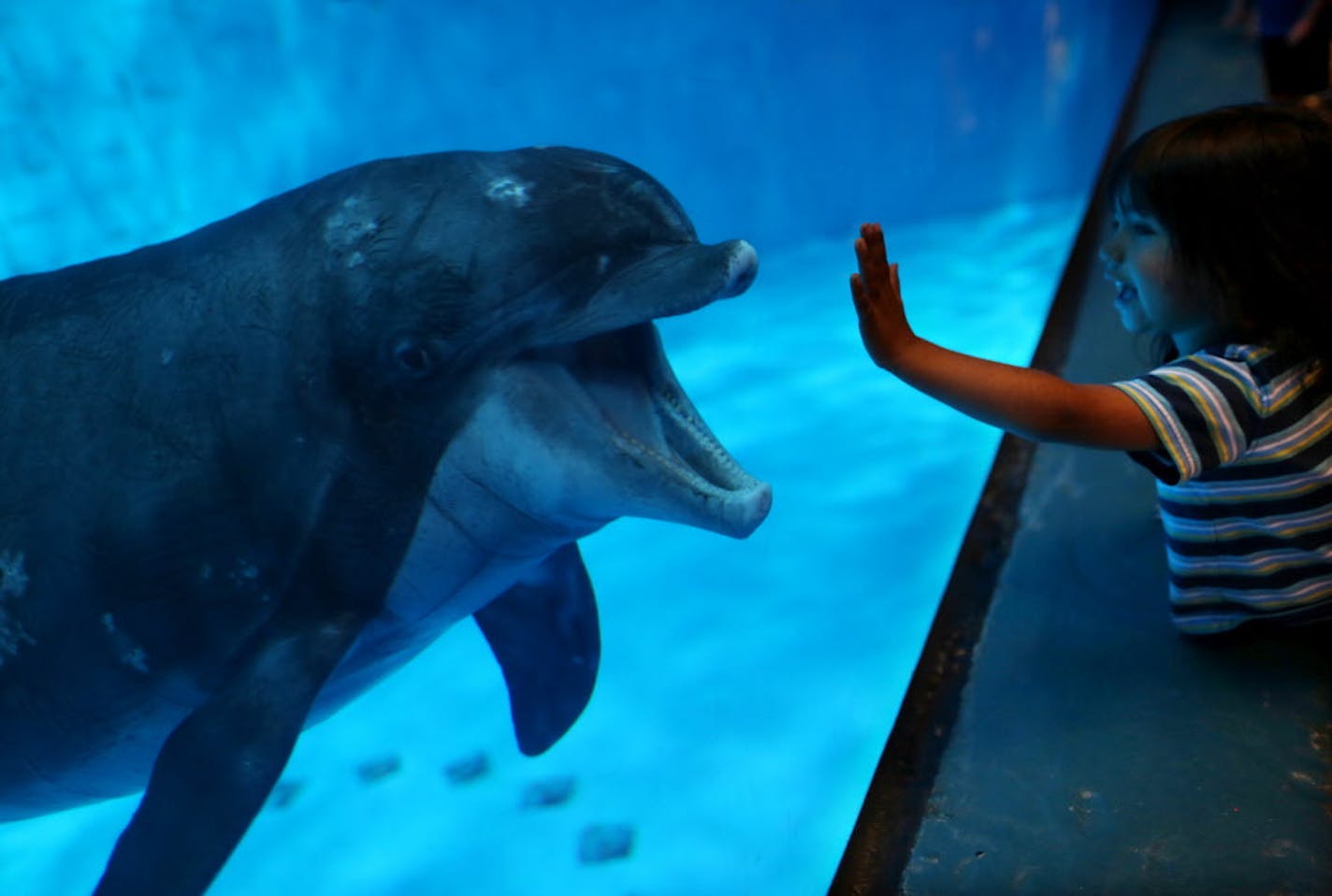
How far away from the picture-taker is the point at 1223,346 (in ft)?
7.72

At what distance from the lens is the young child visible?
2062 millimetres

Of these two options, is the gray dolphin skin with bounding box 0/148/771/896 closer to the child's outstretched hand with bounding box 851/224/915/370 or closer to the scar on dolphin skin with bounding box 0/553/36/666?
the scar on dolphin skin with bounding box 0/553/36/666

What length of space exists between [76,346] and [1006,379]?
2.36 metres

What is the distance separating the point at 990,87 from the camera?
266 inches

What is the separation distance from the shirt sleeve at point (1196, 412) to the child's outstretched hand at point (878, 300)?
56 centimetres

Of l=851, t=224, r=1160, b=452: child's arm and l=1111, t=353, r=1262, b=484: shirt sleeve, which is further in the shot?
l=1111, t=353, r=1262, b=484: shirt sleeve

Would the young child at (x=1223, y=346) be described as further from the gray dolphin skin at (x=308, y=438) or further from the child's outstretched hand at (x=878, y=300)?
the gray dolphin skin at (x=308, y=438)

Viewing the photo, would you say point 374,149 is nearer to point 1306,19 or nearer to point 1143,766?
point 1143,766

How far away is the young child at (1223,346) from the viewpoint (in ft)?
6.77

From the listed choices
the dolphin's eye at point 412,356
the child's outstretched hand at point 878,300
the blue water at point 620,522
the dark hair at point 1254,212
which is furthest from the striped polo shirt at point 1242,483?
the dolphin's eye at point 412,356

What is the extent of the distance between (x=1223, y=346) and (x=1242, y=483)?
367 millimetres

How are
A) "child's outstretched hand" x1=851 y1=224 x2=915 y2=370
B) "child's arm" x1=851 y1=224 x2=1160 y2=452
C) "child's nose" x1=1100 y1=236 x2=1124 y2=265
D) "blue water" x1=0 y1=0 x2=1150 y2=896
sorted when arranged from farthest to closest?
"blue water" x1=0 y1=0 x2=1150 y2=896 → "child's nose" x1=1100 y1=236 x2=1124 y2=265 → "child's arm" x1=851 y1=224 x2=1160 y2=452 → "child's outstretched hand" x1=851 y1=224 x2=915 y2=370

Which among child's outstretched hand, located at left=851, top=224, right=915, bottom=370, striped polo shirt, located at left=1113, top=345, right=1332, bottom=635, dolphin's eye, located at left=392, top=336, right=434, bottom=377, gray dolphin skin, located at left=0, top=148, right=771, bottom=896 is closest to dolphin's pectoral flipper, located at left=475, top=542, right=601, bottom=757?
gray dolphin skin, located at left=0, top=148, right=771, bottom=896

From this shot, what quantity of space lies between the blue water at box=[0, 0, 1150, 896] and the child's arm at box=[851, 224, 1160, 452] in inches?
54.7
